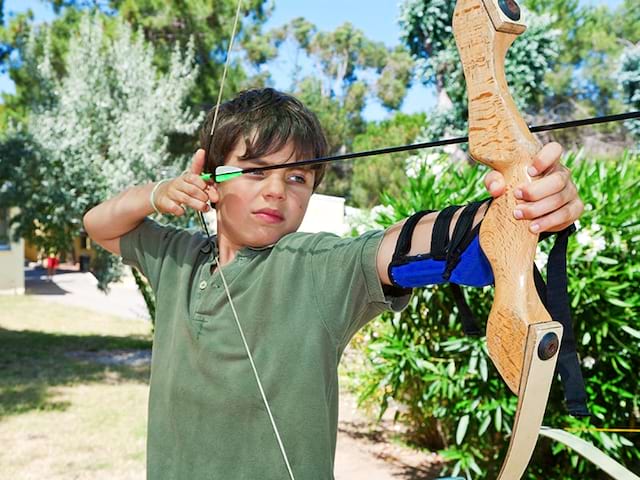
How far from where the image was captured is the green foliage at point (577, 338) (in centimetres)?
290

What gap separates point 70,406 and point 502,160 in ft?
18.6

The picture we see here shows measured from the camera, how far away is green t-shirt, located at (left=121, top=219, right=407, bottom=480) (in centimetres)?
116

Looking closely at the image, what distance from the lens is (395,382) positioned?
345 cm

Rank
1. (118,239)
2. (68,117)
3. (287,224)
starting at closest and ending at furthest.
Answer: (287,224), (118,239), (68,117)

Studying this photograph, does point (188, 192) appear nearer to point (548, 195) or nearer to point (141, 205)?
point (141, 205)

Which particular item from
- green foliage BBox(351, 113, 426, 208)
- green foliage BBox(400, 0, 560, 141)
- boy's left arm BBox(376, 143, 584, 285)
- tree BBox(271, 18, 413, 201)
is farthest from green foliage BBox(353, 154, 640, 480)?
tree BBox(271, 18, 413, 201)

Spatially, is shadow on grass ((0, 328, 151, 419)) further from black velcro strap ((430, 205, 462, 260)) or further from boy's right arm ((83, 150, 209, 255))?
black velcro strap ((430, 205, 462, 260))

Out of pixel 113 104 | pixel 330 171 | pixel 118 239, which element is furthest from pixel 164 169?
pixel 330 171

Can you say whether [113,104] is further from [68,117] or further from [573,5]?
[573,5]

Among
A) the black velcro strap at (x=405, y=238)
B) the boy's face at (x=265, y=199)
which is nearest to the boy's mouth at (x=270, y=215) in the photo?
the boy's face at (x=265, y=199)

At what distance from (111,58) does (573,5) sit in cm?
1014

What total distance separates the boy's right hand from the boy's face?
0.10 ft

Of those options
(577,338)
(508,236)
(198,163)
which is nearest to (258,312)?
(198,163)

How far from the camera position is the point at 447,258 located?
36.4 inches
